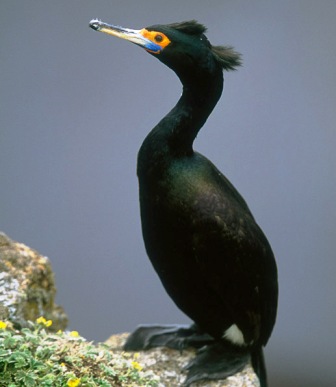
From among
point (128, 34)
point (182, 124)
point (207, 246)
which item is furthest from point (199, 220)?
point (128, 34)

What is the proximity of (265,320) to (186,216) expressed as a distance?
516 mm

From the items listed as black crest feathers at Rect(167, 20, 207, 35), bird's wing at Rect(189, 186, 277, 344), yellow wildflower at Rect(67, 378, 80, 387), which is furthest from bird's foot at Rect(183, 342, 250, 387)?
black crest feathers at Rect(167, 20, 207, 35)

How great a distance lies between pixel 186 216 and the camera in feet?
8.14

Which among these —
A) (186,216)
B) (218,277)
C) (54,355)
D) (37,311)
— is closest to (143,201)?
(186,216)

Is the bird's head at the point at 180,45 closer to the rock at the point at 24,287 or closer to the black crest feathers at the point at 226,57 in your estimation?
the black crest feathers at the point at 226,57

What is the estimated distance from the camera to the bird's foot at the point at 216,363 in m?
2.61

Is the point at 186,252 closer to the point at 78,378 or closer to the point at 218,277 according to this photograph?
the point at 218,277

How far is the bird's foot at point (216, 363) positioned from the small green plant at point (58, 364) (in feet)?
1.17

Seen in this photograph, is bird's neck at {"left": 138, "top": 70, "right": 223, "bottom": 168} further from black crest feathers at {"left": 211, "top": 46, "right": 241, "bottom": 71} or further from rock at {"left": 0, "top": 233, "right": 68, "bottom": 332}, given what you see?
rock at {"left": 0, "top": 233, "right": 68, "bottom": 332}

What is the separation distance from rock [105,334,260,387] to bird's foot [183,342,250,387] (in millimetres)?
19

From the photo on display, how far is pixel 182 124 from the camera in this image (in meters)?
2.50

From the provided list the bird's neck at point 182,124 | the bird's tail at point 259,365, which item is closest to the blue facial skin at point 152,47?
the bird's neck at point 182,124

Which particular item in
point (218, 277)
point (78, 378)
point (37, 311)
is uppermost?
point (218, 277)

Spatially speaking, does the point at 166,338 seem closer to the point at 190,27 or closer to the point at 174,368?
the point at 174,368
